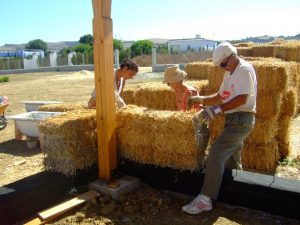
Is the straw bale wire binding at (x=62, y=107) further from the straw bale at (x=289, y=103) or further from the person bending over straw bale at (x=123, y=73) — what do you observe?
the straw bale at (x=289, y=103)

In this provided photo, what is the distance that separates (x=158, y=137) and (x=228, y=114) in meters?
0.95

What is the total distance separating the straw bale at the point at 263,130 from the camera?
19.1ft

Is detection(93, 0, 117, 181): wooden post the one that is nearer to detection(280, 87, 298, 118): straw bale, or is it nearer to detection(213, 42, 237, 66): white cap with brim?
detection(213, 42, 237, 66): white cap with brim

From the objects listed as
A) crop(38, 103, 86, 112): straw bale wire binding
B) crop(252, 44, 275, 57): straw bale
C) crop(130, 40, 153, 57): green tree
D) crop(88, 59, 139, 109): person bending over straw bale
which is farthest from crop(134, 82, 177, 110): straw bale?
crop(130, 40, 153, 57): green tree

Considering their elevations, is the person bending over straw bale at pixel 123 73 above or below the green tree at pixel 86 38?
below

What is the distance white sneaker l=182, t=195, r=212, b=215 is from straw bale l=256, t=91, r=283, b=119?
8.39 ft

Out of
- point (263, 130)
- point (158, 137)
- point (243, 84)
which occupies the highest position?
point (243, 84)

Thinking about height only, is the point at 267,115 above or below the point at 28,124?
above

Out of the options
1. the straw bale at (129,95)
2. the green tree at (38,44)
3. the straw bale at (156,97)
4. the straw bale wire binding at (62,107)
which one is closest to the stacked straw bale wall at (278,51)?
the straw bale at (156,97)

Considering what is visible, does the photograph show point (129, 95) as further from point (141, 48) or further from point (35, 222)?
point (141, 48)

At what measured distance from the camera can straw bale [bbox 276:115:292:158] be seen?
6633mm

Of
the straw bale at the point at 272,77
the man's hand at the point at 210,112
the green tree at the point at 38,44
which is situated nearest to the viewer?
the man's hand at the point at 210,112

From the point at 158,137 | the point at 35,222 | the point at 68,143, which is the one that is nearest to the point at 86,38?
the point at 68,143

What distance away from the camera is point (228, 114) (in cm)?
393
